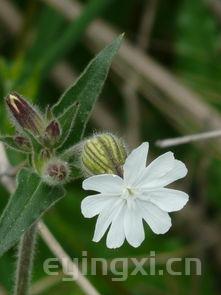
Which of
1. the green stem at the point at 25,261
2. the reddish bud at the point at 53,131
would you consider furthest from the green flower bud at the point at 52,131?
the green stem at the point at 25,261

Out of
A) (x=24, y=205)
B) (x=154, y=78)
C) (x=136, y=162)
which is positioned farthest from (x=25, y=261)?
(x=154, y=78)

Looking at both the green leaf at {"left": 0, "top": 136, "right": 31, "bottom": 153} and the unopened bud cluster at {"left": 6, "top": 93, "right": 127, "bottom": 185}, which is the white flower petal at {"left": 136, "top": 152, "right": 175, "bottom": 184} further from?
the green leaf at {"left": 0, "top": 136, "right": 31, "bottom": 153}

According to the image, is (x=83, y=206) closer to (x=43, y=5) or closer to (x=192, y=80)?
(x=192, y=80)

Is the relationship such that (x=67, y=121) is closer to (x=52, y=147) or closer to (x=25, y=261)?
(x=52, y=147)

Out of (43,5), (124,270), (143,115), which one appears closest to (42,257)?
(124,270)

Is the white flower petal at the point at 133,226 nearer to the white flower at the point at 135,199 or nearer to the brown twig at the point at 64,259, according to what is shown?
the white flower at the point at 135,199
